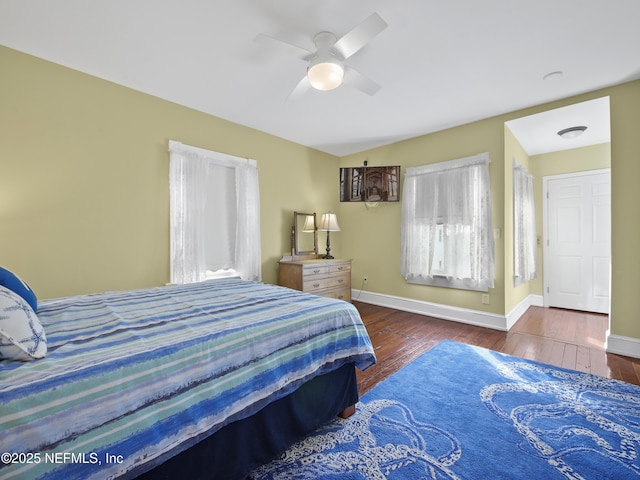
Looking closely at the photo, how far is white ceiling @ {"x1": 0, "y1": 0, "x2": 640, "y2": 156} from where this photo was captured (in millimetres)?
1841

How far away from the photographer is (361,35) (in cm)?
176

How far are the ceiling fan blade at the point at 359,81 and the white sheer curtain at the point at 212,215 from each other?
→ 1.92m

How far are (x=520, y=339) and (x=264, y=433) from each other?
314 centimetres

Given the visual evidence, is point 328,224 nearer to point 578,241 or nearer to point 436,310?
point 436,310

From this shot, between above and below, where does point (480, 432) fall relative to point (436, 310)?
below

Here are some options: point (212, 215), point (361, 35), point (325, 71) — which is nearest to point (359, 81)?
point (325, 71)

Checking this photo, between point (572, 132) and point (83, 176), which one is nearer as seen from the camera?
point (83, 176)

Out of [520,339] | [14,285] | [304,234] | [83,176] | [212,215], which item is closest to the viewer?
[14,285]

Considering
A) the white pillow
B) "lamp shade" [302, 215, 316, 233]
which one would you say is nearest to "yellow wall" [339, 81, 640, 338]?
"lamp shade" [302, 215, 316, 233]

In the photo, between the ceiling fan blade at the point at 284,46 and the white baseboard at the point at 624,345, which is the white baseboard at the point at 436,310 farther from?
the ceiling fan blade at the point at 284,46

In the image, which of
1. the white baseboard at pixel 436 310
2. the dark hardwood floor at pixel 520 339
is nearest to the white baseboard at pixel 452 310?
the white baseboard at pixel 436 310

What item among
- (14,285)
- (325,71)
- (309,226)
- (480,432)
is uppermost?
(325,71)

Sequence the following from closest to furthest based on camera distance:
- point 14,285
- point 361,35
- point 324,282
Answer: point 14,285 < point 361,35 < point 324,282

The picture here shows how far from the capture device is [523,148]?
4.38 metres
